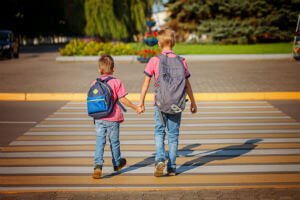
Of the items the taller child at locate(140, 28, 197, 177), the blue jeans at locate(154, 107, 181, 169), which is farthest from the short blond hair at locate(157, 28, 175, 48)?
the blue jeans at locate(154, 107, 181, 169)

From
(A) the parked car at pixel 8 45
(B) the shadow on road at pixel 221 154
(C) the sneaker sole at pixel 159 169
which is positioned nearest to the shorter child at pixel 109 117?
(C) the sneaker sole at pixel 159 169

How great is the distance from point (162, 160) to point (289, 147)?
2473 mm

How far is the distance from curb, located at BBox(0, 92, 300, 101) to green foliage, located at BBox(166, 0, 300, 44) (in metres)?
29.8

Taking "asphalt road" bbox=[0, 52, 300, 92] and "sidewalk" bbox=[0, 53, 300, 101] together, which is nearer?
"sidewalk" bbox=[0, 53, 300, 101]

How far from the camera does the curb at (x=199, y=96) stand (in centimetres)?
1215

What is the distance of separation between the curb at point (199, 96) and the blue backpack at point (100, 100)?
6.84 metres

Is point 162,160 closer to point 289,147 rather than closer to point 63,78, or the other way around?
point 289,147

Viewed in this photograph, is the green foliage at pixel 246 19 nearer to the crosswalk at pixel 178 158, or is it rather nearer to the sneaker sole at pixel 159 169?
the crosswalk at pixel 178 158

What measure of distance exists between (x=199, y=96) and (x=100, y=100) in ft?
24.3

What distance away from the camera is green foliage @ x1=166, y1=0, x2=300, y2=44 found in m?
41.2

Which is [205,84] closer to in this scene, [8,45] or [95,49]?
[95,49]

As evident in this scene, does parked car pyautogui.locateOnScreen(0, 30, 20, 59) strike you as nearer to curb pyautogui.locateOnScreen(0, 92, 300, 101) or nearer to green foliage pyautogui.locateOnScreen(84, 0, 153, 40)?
green foliage pyautogui.locateOnScreen(84, 0, 153, 40)

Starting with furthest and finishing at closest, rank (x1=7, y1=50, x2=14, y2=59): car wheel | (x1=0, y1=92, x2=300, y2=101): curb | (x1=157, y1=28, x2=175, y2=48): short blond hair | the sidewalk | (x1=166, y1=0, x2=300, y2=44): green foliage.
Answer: (x1=166, y1=0, x2=300, y2=44): green foliage, (x1=7, y1=50, x2=14, y2=59): car wheel, the sidewalk, (x1=0, y1=92, x2=300, y2=101): curb, (x1=157, y1=28, x2=175, y2=48): short blond hair

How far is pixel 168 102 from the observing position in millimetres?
4875
